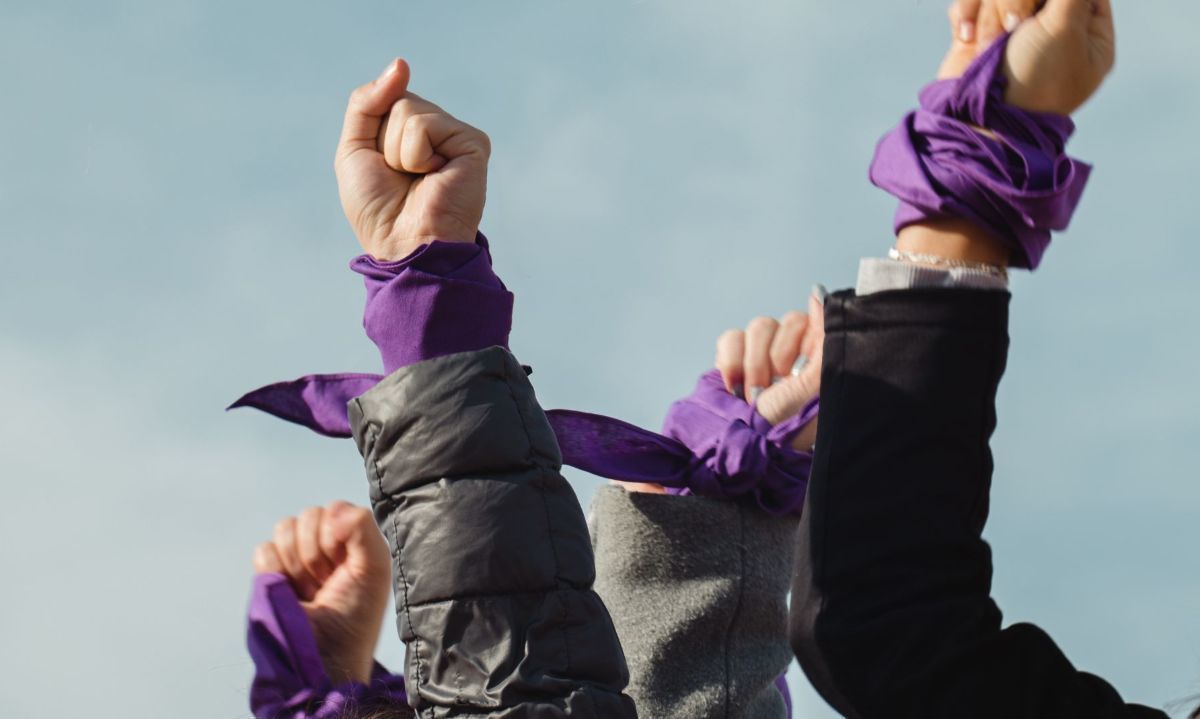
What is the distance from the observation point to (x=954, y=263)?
1.95 metres

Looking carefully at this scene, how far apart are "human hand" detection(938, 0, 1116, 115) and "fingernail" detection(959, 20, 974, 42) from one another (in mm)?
59

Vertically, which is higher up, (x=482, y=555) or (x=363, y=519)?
(x=482, y=555)

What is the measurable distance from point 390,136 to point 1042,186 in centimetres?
111

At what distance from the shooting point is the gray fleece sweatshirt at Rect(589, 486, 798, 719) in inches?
133

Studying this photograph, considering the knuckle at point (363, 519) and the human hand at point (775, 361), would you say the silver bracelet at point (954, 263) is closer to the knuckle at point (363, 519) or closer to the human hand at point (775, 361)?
the human hand at point (775, 361)

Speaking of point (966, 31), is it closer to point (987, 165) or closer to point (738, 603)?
point (987, 165)

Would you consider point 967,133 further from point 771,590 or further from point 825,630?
point 771,590

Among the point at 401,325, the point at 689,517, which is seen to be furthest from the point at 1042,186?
the point at 689,517

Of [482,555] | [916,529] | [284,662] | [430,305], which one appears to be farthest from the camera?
[284,662]

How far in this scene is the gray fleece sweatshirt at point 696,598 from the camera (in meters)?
3.37

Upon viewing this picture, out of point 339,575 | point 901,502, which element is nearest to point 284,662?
point 339,575

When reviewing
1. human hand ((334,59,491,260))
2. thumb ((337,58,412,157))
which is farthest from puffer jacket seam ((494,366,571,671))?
thumb ((337,58,412,157))

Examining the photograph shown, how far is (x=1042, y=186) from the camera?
1933 millimetres

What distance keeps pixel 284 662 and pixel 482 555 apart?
4.53ft
